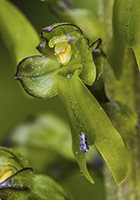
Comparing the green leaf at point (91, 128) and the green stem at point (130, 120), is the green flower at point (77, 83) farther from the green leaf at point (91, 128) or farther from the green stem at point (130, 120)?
the green stem at point (130, 120)

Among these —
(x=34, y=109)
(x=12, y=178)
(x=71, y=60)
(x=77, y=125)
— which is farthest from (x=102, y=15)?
(x=34, y=109)

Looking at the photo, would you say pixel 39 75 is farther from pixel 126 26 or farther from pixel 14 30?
pixel 14 30

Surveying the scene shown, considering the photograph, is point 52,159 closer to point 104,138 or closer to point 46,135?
point 46,135

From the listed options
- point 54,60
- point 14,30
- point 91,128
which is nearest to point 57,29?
point 54,60

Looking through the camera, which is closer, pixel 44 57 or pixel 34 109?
pixel 44 57

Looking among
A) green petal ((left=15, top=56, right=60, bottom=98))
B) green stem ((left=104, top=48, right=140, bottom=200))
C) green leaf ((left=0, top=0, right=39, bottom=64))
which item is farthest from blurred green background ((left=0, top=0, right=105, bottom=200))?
green petal ((left=15, top=56, right=60, bottom=98))

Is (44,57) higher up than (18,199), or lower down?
higher up

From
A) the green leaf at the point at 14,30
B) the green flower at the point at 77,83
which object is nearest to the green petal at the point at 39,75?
the green flower at the point at 77,83
